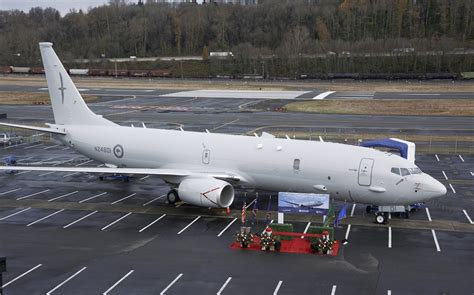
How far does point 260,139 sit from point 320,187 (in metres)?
Answer: 5.49

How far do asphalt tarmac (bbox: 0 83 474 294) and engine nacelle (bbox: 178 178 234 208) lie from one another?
0.98 m

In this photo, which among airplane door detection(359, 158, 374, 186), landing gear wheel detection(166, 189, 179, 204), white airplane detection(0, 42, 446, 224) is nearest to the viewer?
white airplane detection(0, 42, 446, 224)

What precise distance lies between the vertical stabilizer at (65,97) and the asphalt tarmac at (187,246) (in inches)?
192

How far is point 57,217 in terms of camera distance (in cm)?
3450

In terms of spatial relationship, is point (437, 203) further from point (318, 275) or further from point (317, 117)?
point (317, 117)

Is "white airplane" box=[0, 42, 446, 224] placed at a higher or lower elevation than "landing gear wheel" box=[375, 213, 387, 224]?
higher

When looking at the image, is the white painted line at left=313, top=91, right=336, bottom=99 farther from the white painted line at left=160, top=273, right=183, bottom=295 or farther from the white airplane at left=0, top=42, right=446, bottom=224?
the white painted line at left=160, top=273, right=183, bottom=295

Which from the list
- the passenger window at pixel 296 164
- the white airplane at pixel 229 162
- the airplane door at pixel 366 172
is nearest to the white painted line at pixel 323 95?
the white airplane at pixel 229 162

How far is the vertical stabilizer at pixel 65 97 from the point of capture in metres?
43.0

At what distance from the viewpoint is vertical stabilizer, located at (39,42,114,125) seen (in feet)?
141

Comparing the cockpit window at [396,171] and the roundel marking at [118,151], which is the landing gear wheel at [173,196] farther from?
the cockpit window at [396,171]

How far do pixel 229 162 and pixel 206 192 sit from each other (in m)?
3.36

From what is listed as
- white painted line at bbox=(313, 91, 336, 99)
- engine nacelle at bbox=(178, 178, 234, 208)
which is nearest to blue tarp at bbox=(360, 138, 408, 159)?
engine nacelle at bbox=(178, 178, 234, 208)

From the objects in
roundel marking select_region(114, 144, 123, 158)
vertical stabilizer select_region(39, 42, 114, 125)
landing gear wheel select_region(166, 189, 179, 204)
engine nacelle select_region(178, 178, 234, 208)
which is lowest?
landing gear wheel select_region(166, 189, 179, 204)
